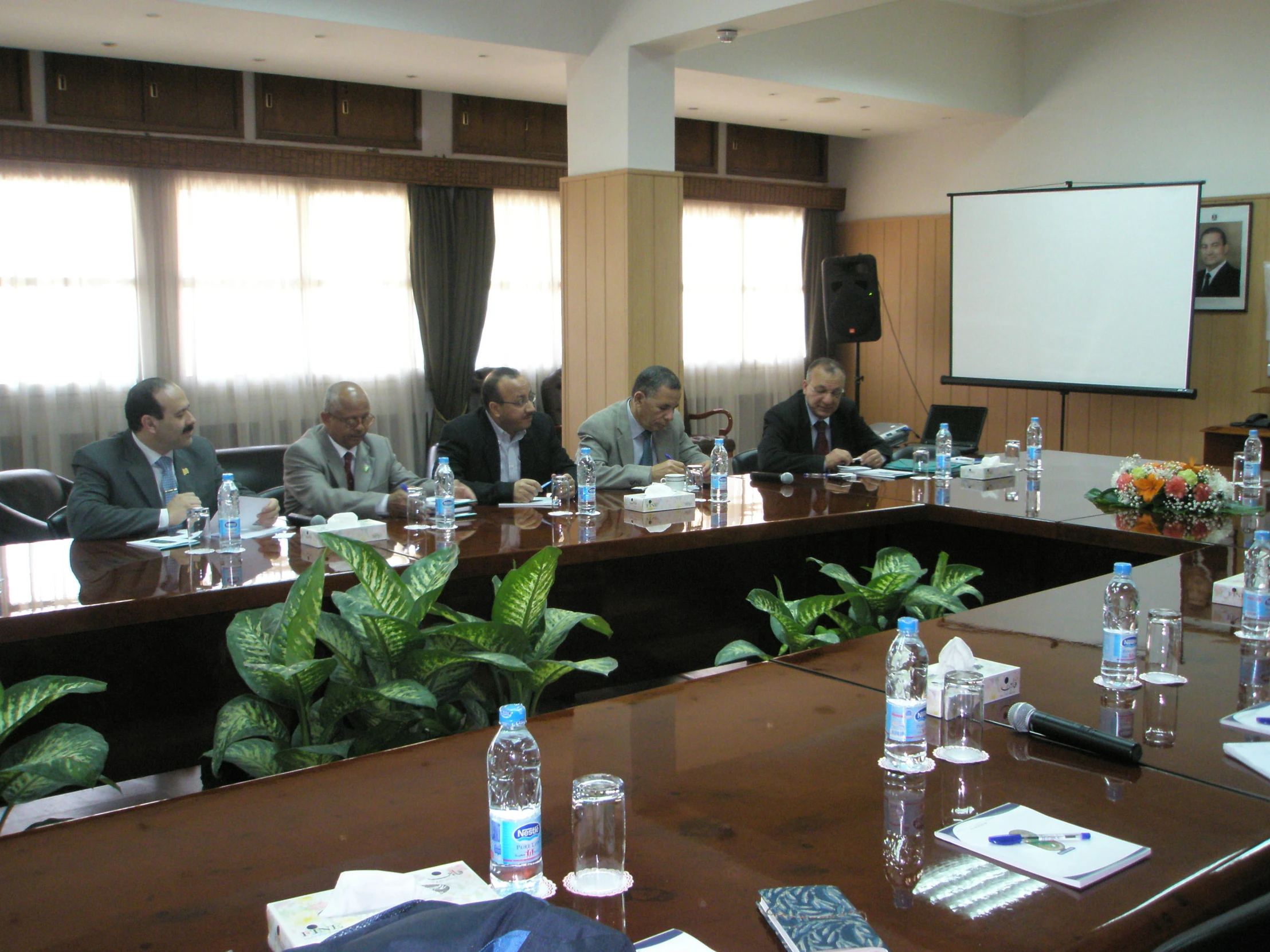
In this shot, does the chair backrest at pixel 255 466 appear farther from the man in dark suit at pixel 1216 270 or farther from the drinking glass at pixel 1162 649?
the man in dark suit at pixel 1216 270

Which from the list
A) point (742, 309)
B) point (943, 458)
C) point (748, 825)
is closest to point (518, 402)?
point (943, 458)

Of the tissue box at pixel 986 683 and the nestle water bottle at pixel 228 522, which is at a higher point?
the nestle water bottle at pixel 228 522

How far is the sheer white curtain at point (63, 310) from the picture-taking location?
6293mm

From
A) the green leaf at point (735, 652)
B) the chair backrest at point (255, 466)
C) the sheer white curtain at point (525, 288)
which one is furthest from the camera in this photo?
the sheer white curtain at point (525, 288)

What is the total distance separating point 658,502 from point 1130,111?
557 cm

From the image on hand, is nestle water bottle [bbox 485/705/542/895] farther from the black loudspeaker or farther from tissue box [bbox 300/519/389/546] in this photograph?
the black loudspeaker

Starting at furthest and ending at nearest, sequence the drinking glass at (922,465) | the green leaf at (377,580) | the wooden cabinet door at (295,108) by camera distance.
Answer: the wooden cabinet door at (295,108) < the drinking glass at (922,465) < the green leaf at (377,580)

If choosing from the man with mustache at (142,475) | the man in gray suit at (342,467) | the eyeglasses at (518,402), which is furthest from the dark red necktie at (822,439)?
the man with mustache at (142,475)

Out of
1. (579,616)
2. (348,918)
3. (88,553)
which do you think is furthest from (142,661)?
(348,918)

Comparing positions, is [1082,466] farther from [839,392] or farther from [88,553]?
[88,553]

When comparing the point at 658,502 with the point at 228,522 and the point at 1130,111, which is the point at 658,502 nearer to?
the point at 228,522

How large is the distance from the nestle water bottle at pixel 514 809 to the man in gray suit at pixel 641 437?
3108mm

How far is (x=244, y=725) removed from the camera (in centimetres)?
198

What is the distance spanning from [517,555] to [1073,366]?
224 inches
